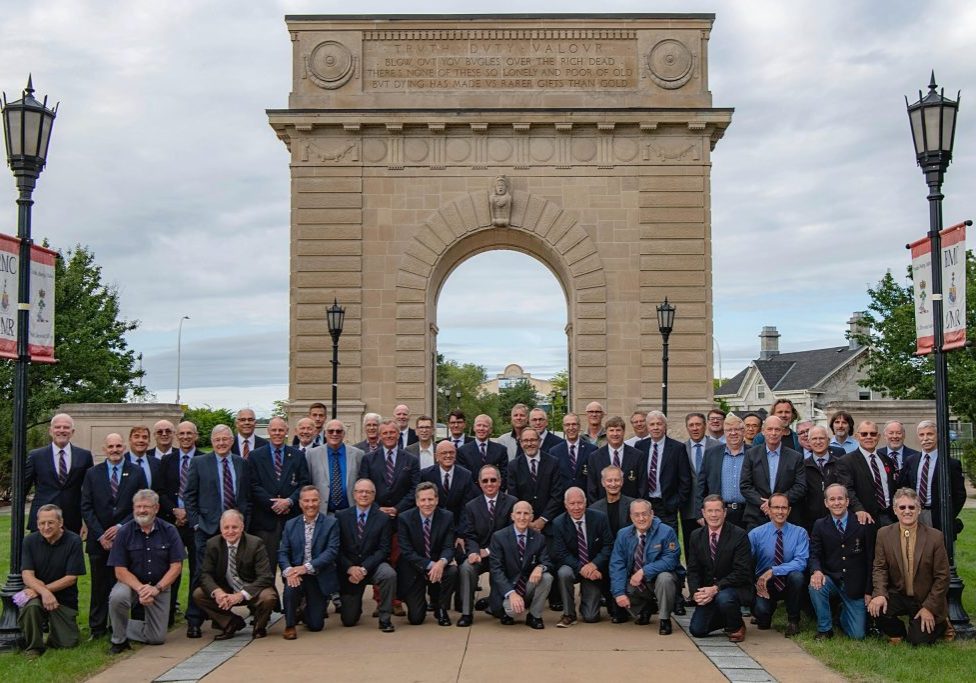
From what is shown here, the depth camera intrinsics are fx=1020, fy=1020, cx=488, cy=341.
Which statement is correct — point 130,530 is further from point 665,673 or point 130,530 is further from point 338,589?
point 665,673

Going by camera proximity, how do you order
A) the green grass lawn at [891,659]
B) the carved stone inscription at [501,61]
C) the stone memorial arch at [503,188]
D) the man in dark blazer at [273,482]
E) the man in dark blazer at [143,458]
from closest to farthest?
the green grass lawn at [891,659] < the man in dark blazer at [143,458] < the man in dark blazer at [273,482] < the stone memorial arch at [503,188] < the carved stone inscription at [501,61]

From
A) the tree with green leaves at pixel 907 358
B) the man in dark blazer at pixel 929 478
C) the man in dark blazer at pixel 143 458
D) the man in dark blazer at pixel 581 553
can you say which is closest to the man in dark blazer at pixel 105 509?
the man in dark blazer at pixel 143 458

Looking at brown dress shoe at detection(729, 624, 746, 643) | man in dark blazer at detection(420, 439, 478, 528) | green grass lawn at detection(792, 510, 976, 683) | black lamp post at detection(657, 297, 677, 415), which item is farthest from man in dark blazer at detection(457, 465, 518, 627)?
black lamp post at detection(657, 297, 677, 415)

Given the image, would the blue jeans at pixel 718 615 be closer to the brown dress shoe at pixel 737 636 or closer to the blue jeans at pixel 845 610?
the brown dress shoe at pixel 737 636

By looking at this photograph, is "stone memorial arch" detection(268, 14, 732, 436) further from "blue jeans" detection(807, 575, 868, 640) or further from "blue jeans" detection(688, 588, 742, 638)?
"blue jeans" detection(688, 588, 742, 638)

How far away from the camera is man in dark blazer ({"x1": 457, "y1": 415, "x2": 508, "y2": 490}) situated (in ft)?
38.7

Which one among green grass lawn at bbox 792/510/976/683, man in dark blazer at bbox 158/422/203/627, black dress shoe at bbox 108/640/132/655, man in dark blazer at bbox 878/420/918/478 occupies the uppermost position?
man in dark blazer at bbox 878/420/918/478

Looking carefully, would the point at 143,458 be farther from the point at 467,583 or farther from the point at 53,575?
the point at 467,583

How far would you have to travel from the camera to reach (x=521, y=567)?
10000 millimetres

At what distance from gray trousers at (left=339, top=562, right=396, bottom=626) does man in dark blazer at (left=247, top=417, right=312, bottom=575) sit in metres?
1.14

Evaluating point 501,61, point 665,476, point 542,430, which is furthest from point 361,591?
point 501,61

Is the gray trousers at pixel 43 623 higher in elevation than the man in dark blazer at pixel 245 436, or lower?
lower

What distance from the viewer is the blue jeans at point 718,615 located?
9211mm

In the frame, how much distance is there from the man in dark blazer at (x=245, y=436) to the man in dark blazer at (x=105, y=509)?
1445 millimetres
